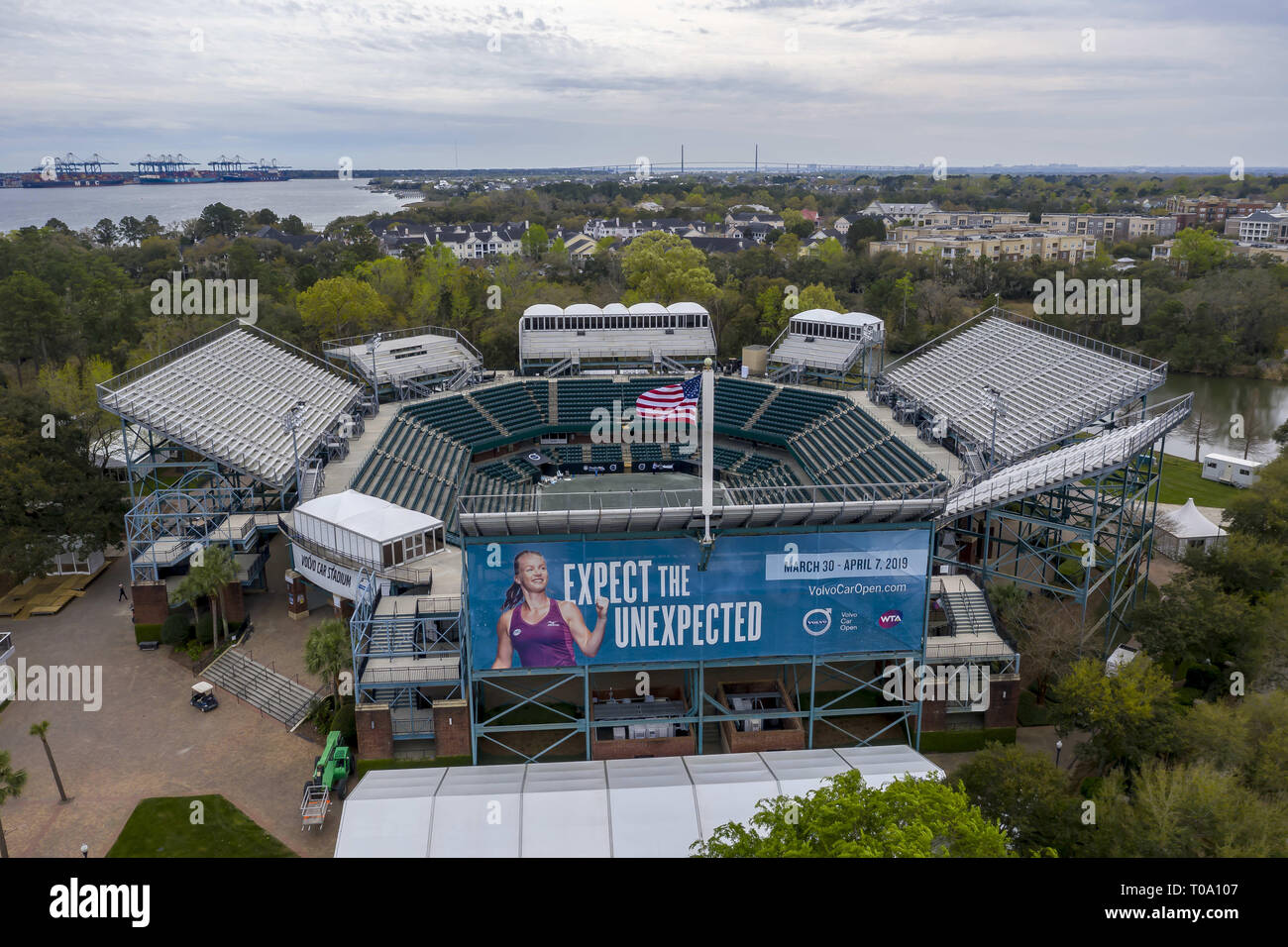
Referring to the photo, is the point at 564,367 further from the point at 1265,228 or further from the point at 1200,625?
the point at 1265,228

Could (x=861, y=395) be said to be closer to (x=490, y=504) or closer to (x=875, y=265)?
(x=490, y=504)

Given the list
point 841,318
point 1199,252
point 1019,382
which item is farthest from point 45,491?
point 1199,252

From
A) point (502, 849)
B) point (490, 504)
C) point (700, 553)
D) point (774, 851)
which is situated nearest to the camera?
point (774, 851)

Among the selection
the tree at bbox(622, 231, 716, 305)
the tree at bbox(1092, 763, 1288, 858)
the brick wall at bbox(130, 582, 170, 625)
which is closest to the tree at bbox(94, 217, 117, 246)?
the tree at bbox(622, 231, 716, 305)

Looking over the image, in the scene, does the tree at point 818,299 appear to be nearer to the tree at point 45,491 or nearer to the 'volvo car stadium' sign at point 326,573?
the 'volvo car stadium' sign at point 326,573

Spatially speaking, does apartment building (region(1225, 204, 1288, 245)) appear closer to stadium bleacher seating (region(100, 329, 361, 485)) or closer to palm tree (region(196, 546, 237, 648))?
stadium bleacher seating (region(100, 329, 361, 485))

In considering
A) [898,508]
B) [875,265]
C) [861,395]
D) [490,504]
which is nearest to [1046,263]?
[875,265]

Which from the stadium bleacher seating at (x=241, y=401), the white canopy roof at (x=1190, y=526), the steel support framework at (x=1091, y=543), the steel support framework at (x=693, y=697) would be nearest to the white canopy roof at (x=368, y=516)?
the stadium bleacher seating at (x=241, y=401)
